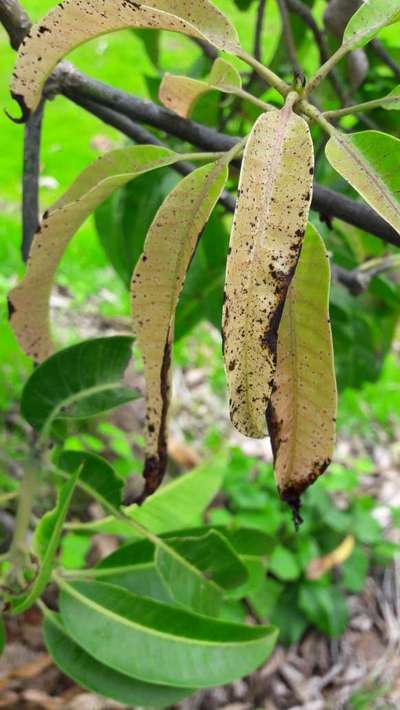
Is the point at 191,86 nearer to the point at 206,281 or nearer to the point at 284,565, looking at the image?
the point at 206,281

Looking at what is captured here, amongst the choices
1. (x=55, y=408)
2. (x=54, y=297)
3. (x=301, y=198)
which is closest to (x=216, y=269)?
(x=55, y=408)

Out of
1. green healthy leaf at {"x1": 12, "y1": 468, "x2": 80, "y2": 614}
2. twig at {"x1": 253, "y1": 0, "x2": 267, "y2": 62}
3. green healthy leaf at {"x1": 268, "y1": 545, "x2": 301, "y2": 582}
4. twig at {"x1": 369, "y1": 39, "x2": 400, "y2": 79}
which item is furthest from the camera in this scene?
green healthy leaf at {"x1": 268, "y1": 545, "x2": 301, "y2": 582}

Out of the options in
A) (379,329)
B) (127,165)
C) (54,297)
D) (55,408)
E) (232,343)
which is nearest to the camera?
(232,343)

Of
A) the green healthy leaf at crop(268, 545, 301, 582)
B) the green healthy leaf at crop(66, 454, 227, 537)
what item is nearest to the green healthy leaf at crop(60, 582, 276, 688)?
the green healthy leaf at crop(66, 454, 227, 537)

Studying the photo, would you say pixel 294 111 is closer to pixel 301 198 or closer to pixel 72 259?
pixel 301 198

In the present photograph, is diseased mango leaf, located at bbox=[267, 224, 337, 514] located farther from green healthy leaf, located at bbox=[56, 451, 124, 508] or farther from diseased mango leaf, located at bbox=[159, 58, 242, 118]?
green healthy leaf, located at bbox=[56, 451, 124, 508]

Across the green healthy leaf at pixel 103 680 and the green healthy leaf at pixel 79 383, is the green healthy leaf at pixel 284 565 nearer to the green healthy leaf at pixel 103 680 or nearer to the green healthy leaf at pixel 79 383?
the green healthy leaf at pixel 103 680
